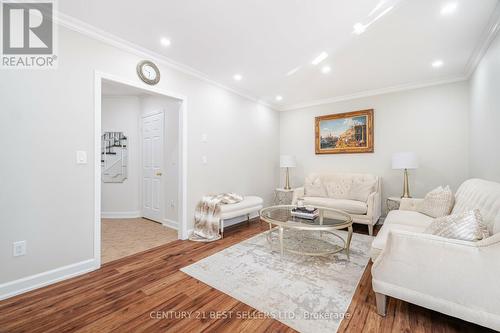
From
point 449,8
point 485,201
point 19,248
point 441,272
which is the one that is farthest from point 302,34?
point 19,248

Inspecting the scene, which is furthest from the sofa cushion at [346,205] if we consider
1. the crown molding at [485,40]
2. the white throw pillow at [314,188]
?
the crown molding at [485,40]

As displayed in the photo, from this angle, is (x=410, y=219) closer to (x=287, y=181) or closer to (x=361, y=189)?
(x=361, y=189)

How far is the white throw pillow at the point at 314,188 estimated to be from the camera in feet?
13.9

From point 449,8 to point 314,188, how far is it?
3083 millimetres

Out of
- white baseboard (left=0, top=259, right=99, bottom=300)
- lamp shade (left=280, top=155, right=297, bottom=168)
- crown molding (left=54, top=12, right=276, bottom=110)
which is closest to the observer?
white baseboard (left=0, top=259, right=99, bottom=300)

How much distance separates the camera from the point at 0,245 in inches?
70.5

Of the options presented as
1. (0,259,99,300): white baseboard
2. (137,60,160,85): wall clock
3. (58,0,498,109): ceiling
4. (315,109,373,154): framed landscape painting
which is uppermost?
(58,0,498,109): ceiling

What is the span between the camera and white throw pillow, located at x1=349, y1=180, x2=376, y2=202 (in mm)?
3744

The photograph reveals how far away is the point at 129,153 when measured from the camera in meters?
4.71

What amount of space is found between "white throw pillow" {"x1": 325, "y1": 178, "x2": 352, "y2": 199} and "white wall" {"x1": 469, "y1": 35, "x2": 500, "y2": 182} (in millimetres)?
1715

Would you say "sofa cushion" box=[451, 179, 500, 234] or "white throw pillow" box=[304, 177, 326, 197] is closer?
"sofa cushion" box=[451, 179, 500, 234]

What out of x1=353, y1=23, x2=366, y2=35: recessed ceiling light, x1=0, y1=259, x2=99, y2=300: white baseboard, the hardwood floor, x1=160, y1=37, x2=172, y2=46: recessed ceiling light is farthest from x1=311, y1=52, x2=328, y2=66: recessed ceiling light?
x1=0, y1=259, x2=99, y2=300: white baseboard

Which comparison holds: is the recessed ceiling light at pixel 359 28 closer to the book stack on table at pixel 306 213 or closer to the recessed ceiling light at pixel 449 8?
the recessed ceiling light at pixel 449 8

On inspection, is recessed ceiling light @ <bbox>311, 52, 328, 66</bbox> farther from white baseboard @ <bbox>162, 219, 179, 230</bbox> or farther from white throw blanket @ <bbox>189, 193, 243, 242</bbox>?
white baseboard @ <bbox>162, 219, 179, 230</bbox>
